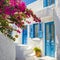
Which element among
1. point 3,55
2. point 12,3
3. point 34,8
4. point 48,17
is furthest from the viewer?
point 34,8

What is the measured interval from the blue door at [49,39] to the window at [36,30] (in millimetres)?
672

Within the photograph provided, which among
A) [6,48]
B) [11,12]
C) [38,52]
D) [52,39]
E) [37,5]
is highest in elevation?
[37,5]

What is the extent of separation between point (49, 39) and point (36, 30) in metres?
2.12

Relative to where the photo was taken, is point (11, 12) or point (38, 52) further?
point (38, 52)

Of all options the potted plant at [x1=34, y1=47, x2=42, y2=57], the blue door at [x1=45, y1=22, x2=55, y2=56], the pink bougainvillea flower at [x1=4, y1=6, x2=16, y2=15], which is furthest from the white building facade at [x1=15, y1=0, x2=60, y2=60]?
the pink bougainvillea flower at [x1=4, y1=6, x2=16, y2=15]

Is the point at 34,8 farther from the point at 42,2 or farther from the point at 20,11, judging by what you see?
the point at 20,11

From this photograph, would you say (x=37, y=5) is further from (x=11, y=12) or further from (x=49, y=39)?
(x=11, y=12)

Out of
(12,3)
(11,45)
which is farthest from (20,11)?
(11,45)

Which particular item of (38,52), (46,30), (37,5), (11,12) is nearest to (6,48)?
(11,12)

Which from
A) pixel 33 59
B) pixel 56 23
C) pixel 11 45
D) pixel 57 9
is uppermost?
pixel 57 9

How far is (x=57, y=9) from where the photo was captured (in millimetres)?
13375

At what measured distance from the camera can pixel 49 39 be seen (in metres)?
14.6

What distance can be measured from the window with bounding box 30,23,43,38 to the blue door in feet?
2.20

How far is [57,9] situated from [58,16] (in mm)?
437
